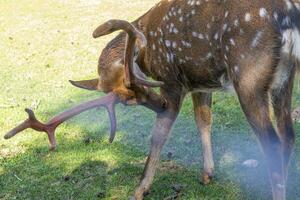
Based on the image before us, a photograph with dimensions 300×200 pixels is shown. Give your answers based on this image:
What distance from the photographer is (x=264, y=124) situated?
396cm

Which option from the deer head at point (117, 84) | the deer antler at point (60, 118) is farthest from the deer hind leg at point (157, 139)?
the deer antler at point (60, 118)

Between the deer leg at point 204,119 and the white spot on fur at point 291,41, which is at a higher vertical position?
the white spot on fur at point 291,41

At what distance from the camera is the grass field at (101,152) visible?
5.08m

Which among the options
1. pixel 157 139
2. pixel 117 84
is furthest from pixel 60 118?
pixel 157 139

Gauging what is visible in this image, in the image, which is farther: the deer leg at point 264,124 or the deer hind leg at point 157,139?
the deer hind leg at point 157,139

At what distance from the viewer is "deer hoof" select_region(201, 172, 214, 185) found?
16.7ft

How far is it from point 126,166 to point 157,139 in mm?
768

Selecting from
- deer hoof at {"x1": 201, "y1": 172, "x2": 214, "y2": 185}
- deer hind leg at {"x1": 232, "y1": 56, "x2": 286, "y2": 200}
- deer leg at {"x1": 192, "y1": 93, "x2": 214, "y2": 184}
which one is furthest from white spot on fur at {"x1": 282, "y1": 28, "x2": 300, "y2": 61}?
deer hoof at {"x1": 201, "y1": 172, "x2": 214, "y2": 185}

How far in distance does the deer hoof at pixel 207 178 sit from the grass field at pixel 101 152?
5cm

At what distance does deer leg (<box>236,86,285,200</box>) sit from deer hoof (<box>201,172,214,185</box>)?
3.56 ft

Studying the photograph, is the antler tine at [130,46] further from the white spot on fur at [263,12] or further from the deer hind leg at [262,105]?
the white spot on fur at [263,12]

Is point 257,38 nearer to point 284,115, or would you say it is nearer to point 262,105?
point 262,105

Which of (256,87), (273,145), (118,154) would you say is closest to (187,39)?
(256,87)

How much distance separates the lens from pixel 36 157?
6004mm
